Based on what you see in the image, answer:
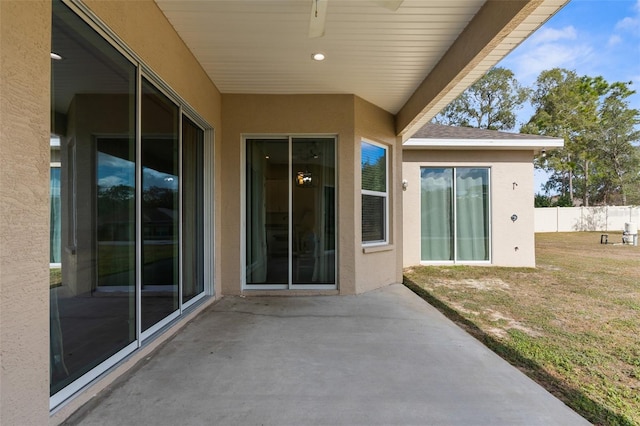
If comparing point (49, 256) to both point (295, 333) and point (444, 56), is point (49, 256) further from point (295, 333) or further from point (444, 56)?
point (444, 56)

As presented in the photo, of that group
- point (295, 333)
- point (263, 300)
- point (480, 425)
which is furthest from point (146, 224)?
point (480, 425)

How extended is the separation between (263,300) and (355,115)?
306 cm

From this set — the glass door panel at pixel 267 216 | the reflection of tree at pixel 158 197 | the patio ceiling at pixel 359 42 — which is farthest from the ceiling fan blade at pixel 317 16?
the glass door panel at pixel 267 216

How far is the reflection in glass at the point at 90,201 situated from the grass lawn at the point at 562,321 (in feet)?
10.9

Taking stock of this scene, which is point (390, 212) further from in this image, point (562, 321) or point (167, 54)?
point (167, 54)

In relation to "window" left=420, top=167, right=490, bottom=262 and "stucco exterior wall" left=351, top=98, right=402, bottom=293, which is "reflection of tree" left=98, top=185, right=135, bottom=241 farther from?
"window" left=420, top=167, right=490, bottom=262

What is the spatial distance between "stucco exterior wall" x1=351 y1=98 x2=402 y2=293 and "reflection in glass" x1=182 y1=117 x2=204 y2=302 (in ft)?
7.18

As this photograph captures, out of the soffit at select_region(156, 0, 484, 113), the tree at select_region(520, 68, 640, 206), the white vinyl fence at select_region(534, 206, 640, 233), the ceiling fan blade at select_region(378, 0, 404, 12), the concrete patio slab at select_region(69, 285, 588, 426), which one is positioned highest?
the tree at select_region(520, 68, 640, 206)

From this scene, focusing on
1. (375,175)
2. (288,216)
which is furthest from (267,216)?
(375,175)

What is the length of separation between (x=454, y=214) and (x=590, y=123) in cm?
2268

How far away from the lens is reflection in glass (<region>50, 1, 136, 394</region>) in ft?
6.23

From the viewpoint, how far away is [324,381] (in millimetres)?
2266

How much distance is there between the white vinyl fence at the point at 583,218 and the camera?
19.8 metres

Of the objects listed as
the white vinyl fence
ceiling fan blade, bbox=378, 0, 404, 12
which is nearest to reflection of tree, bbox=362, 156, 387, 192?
ceiling fan blade, bbox=378, 0, 404, 12
